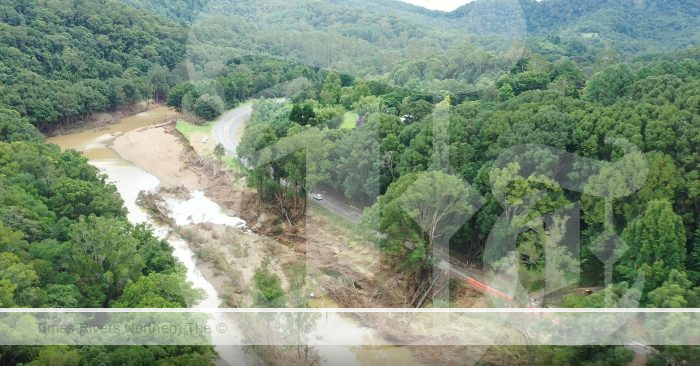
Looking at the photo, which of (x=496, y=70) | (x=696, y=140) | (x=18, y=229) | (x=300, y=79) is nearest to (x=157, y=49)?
(x=300, y=79)

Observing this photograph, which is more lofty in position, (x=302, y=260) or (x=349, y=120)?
(x=349, y=120)

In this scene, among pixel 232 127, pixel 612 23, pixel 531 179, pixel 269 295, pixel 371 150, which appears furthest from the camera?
pixel 612 23

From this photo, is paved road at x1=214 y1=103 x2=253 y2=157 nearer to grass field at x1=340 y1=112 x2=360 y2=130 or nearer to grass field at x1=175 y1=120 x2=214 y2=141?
grass field at x1=175 y1=120 x2=214 y2=141

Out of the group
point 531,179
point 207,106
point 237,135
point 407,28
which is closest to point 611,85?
point 531,179

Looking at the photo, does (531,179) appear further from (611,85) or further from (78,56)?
(78,56)

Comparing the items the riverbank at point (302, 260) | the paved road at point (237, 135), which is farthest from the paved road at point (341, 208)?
the riverbank at point (302, 260)

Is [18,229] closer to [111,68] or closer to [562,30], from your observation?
[111,68]
